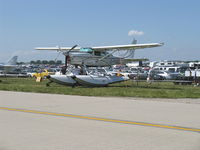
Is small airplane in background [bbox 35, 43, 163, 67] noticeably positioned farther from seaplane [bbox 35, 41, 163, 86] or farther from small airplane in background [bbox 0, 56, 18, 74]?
small airplane in background [bbox 0, 56, 18, 74]

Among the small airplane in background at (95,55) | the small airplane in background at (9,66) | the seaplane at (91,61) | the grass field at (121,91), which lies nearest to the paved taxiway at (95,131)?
the grass field at (121,91)

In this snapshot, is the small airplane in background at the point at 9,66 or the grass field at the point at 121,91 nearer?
the grass field at the point at 121,91

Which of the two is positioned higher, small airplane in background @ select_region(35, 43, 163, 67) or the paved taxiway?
small airplane in background @ select_region(35, 43, 163, 67)

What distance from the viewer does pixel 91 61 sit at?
28281mm

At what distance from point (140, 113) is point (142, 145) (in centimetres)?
410

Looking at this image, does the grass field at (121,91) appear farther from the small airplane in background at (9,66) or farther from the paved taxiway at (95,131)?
the small airplane in background at (9,66)

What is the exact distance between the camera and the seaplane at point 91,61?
22875 millimetres

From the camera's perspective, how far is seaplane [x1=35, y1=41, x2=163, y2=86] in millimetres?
22875

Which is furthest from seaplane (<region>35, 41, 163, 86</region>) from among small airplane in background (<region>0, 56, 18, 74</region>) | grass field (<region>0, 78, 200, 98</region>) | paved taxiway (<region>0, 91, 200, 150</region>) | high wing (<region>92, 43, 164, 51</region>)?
small airplane in background (<region>0, 56, 18, 74</region>)

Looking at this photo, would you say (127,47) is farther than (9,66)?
No

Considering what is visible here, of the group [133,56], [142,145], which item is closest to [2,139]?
[142,145]

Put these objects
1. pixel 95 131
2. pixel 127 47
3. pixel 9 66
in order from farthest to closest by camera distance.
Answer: pixel 9 66 → pixel 127 47 → pixel 95 131

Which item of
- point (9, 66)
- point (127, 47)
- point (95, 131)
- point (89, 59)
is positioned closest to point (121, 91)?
point (89, 59)

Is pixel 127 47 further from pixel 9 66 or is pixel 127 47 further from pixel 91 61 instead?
pixel 9 66
